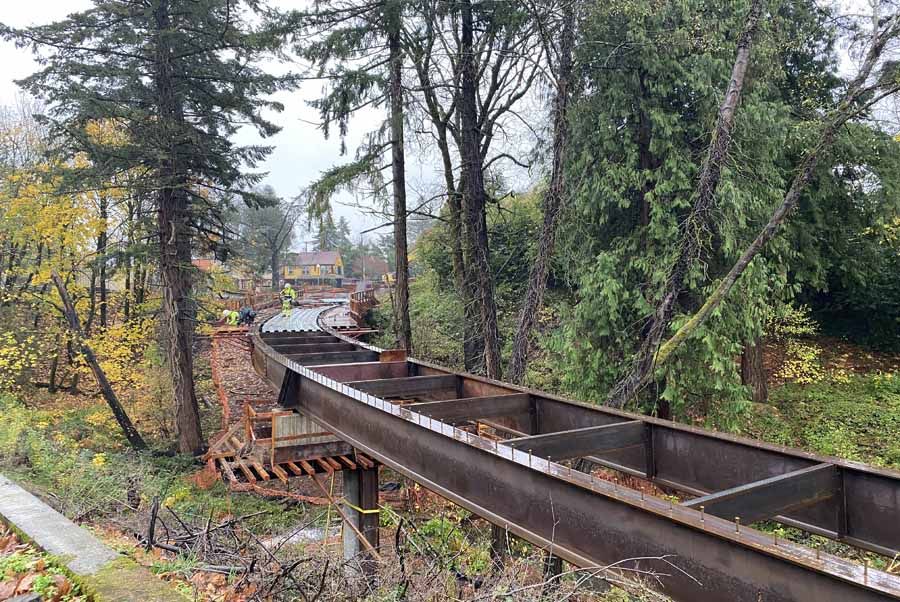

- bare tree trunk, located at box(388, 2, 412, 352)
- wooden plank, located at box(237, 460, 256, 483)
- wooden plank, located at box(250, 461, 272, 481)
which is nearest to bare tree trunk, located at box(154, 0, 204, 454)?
bare tree trunk, located at box(388, 2, 412, 352)

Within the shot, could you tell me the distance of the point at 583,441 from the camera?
4422 mm

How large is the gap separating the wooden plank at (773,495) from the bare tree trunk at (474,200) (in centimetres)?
719

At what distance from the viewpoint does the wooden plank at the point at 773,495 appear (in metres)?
3.14

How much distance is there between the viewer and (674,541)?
2.88 metres

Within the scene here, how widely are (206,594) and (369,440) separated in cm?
222

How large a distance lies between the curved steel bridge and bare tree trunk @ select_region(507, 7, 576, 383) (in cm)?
373

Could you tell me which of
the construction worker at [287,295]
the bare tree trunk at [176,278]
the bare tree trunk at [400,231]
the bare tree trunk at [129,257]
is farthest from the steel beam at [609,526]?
the construction worker at [287,295]

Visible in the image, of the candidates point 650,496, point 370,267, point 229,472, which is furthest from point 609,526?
point 370,267

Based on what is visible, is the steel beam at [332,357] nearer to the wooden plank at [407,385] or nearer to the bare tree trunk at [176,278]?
the wooden plank at [407,385]

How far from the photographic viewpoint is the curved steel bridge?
2.56 metres

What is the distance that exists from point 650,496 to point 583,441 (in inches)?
50.3

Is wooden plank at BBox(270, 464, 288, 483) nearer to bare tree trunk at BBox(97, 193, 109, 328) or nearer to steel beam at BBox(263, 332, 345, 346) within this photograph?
steel beam at BBox(263, 332, 345, 346)

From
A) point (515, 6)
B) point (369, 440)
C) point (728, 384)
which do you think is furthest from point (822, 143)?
point (369, 440)

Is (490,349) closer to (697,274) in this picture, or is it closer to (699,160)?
(697,274)
